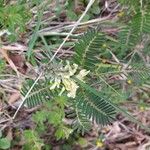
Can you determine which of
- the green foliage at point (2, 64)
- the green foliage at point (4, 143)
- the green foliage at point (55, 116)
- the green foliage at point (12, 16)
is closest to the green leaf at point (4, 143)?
the green foliage at point (4, 143)

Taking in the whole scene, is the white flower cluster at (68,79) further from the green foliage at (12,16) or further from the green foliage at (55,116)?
the green foliage at (55,116)

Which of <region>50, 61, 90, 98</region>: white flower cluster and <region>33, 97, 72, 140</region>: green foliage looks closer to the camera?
<region>50, 61, 90, 98</region>: white flower cluster

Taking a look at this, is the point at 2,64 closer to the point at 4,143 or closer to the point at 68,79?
the point at 4,143

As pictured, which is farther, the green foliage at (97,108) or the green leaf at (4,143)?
the green leaf at (4,143)

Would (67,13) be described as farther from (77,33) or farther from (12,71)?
(12,71)

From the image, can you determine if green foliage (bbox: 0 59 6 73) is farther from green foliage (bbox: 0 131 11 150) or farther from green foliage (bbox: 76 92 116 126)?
green foliage (bbox: 76 92 116 126)

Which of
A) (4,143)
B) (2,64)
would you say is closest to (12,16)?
(2,64)

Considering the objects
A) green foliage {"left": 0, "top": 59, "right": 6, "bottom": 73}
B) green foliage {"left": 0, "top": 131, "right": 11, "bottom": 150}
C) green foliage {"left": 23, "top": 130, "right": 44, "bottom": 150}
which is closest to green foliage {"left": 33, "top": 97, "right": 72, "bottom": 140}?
green foliage {"left": 23, "top": 130, "right": 44, "bottom": 150}

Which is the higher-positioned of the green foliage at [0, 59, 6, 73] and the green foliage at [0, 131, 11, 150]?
the green foliage at [0, 59, 6, 73]

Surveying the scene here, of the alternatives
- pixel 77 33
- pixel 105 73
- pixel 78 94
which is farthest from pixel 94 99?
pixel 77 33

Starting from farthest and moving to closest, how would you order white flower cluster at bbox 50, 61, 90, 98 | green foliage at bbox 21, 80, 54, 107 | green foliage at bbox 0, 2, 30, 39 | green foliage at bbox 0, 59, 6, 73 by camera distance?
green foliage at bbox 0, 59, 6, 73
green foliage at bbox 0, 2, 30, 39
green foliage at bbox 21, 80, 54, 107
white flower cluster at bbox 50, 61, 90, 98

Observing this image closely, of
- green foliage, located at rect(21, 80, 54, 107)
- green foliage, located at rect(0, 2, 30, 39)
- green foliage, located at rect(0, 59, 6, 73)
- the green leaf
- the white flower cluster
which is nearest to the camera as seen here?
the white flower cluster

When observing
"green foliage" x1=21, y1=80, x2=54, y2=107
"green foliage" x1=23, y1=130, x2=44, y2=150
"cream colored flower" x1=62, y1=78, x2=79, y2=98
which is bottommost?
"green foliage" x1=23, y1=130, x2=44, y2=150
